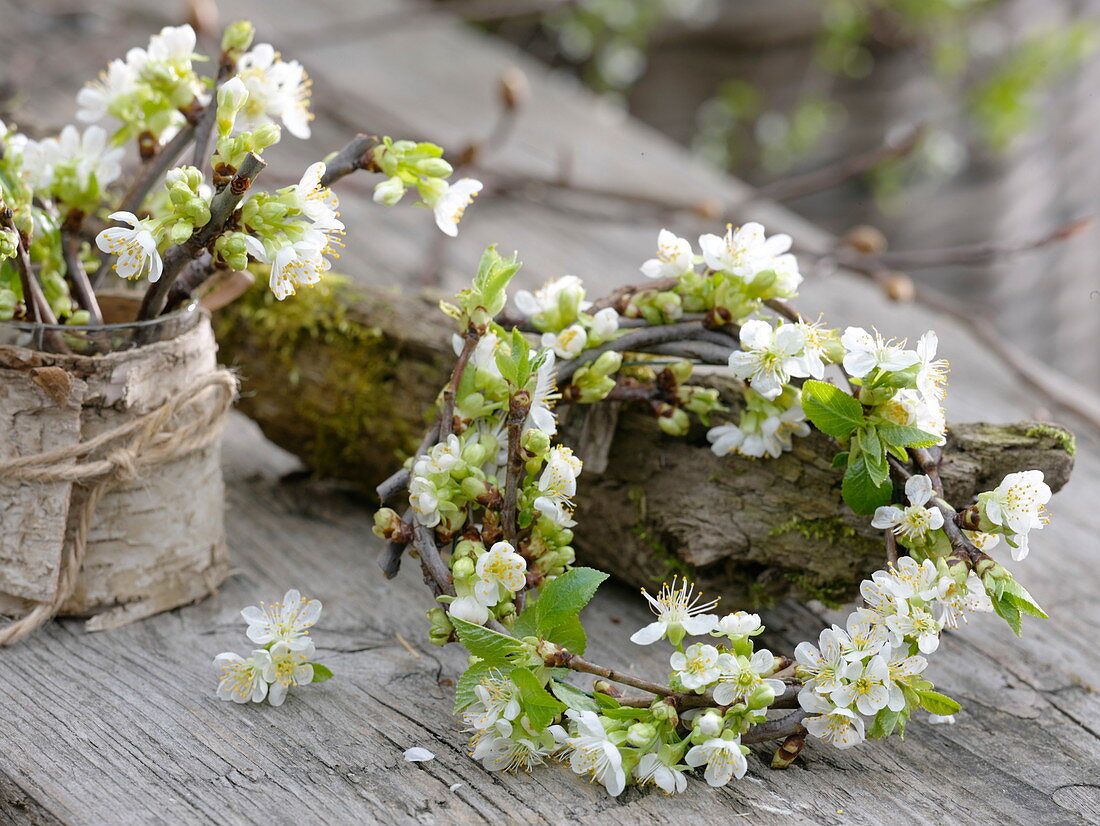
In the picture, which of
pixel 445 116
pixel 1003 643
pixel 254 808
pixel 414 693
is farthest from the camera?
pixel 445 116

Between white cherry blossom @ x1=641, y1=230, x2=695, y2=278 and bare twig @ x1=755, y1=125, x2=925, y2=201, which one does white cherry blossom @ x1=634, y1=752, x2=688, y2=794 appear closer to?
white cherry blossom @ x1=641, y1=230, x2=695, y2=278

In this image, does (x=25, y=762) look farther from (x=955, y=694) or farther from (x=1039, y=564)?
(x=1039, y=564)

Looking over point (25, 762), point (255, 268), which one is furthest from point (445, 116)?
point (25, 762)

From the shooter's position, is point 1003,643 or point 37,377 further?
point 1003,643

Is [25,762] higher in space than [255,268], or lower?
lower

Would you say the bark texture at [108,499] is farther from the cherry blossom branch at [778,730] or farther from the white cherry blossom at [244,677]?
the cherry blossom branch at [778,730]

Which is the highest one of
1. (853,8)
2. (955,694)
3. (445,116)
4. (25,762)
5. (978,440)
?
(853,8)

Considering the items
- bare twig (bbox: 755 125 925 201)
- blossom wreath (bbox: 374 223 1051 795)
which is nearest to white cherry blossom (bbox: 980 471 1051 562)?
blossom wreath (bbox: 374 223 1051 795)
